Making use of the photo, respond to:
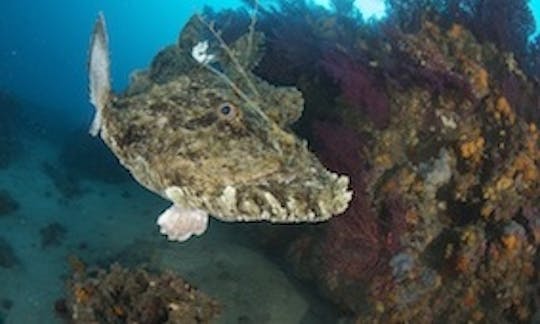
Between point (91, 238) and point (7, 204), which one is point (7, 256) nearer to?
point (91, 238)

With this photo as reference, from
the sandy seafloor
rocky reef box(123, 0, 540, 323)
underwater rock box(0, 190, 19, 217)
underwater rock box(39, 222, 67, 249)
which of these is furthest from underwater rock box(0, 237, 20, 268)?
rocky reef box(123, 0, 540, 323)

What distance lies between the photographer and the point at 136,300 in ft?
19.6

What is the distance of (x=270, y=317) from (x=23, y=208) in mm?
7611

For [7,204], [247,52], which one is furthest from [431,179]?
[7,204]

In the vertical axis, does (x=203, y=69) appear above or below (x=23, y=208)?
above

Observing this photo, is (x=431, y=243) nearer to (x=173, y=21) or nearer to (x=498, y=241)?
(x=498, y=241)

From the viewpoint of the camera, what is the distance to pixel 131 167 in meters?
4.09

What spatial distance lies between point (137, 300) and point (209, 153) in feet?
9.41

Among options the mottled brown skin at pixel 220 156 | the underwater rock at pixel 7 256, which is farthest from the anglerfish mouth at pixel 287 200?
the underwater rock at pixel 7 256

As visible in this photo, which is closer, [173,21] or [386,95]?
[386,95]

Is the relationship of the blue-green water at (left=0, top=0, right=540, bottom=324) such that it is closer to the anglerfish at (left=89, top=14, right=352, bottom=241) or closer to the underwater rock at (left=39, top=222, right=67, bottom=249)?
the underwater rock at (left=39, top=222, right=67, bottom=249)

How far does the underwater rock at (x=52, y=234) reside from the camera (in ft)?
33.7

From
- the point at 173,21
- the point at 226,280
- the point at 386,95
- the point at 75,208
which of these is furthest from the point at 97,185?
the point at 173,21

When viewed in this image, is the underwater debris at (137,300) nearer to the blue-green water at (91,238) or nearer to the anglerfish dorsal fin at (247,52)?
the blue-green water at (91,238)
